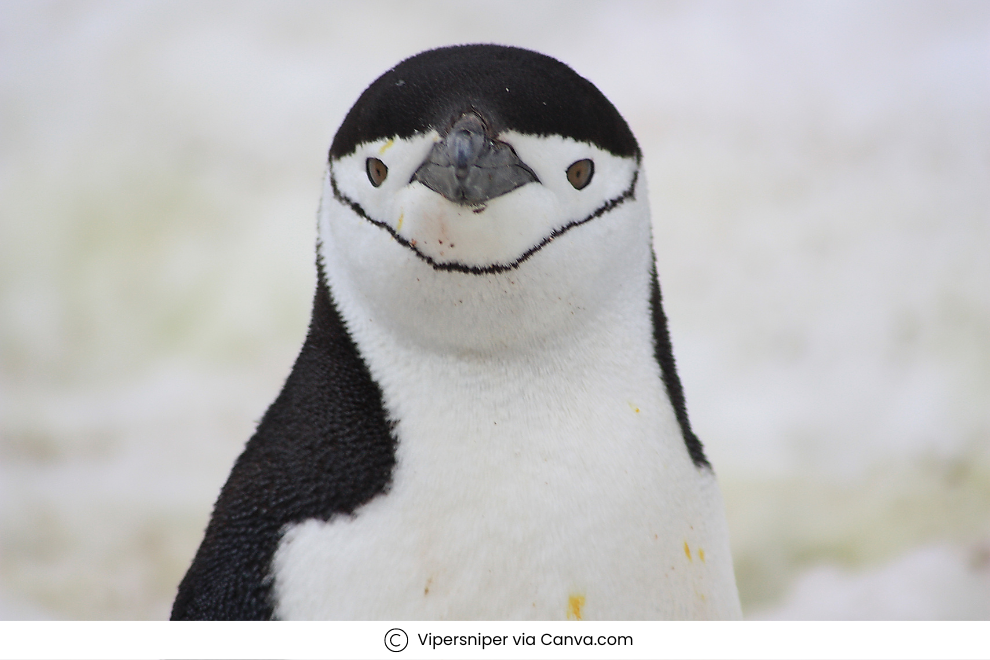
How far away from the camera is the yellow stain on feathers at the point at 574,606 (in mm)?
708

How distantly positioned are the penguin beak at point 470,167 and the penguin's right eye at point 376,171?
6 centimetres

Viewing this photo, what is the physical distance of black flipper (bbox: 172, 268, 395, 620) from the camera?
74 centimetres

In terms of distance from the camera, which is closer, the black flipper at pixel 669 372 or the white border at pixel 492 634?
the white border at pixel 492 634

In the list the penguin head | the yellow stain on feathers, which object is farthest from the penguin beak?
the yellow stain on feathers

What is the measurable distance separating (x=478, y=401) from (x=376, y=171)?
22 cm

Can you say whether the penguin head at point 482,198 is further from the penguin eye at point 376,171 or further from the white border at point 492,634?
the white border at point 492,634

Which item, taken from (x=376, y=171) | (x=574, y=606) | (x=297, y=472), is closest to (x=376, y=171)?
(x=376, y=171)

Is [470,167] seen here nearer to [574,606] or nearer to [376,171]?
[376,171]

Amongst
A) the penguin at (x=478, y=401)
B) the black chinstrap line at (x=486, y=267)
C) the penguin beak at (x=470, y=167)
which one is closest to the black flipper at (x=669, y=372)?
the penguin at (x=478, y=401)

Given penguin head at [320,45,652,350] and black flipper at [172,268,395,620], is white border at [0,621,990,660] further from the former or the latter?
Answer: penguin head at [320,45,652,350]

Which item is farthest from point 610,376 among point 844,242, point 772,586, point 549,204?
point 844,242

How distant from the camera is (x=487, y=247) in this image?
2.24 feet

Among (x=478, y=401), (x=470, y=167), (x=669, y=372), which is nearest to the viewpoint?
(x=470, y=167)

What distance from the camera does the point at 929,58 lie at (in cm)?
129
